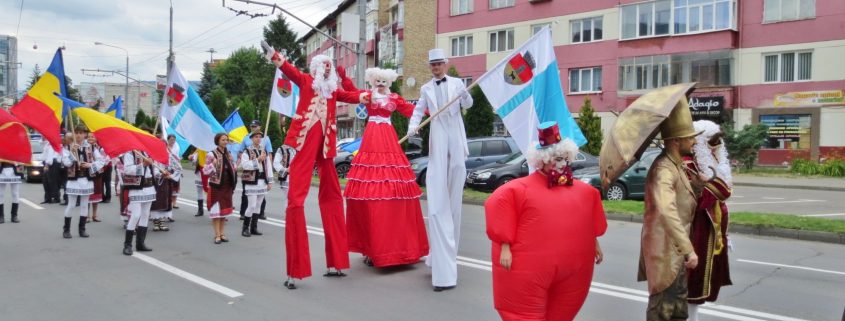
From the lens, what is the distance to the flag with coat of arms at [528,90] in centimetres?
666

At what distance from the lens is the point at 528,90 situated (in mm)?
6832

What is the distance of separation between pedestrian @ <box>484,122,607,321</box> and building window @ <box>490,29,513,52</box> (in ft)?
120

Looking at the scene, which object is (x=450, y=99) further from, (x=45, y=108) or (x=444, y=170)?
(x=45, y=108)

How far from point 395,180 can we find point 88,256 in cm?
454

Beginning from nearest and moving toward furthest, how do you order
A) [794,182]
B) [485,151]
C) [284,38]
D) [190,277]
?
[190,277] < [485,151] < [794,182] < [284,38]

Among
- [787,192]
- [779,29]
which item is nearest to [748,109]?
[779,29]

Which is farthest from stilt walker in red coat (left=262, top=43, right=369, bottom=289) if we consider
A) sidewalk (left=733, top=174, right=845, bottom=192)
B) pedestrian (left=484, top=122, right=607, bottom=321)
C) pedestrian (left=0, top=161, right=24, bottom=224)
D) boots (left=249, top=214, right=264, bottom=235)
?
sidewalk (left=733, top=174, right=845, bottom=192)

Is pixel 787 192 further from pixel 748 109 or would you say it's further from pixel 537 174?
pixel 537 174

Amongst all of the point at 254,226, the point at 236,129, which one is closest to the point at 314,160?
the point at 254,226

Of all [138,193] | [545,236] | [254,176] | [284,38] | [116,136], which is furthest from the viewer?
[284,38]

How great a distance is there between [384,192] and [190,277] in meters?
2.39

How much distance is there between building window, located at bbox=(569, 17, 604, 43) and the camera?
36.2m

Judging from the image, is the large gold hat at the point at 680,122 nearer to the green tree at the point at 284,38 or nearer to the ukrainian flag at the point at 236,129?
the ukrainian flag at the point at 236,129

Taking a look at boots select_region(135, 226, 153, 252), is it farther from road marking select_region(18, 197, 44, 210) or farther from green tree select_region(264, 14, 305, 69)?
green tree select_region(264, 14, 305, 69)
